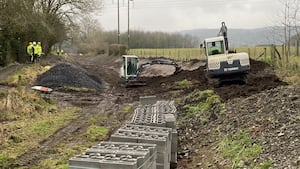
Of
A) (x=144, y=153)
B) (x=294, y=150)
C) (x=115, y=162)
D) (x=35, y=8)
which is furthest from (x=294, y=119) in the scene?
(x=35, y=8)

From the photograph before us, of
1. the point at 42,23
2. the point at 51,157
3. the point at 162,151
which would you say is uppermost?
the point at 42,23

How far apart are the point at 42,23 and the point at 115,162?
31.0m

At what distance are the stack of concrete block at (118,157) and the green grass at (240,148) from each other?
269cm

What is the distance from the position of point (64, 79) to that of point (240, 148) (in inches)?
676

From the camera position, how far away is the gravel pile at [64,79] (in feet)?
81.1

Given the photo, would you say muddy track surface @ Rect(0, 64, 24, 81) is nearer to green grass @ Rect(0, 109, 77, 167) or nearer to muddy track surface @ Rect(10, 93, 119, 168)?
muddy track surface @ Rect(10, 93, 119, 168)

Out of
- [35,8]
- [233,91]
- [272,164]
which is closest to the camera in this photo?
[272,164]

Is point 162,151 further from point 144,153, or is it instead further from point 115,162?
point 115,162

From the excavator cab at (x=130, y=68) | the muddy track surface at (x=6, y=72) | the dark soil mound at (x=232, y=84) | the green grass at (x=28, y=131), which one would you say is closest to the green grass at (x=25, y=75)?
the muddy track surface at (x=6, y=72)

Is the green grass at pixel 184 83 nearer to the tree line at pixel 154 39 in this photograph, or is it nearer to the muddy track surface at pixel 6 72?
the muddy track surface at pixel 6 72

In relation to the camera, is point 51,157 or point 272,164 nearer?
point 272,164

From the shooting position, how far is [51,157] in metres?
10.6

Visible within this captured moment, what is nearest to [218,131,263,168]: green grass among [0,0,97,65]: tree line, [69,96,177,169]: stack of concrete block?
[69,96,177,169]: stack of concrete block

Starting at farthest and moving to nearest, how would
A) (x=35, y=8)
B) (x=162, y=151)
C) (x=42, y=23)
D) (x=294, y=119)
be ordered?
(x=35, y=8), (x=42, y=23), (x=294, y=119), (x=162, y=151)
